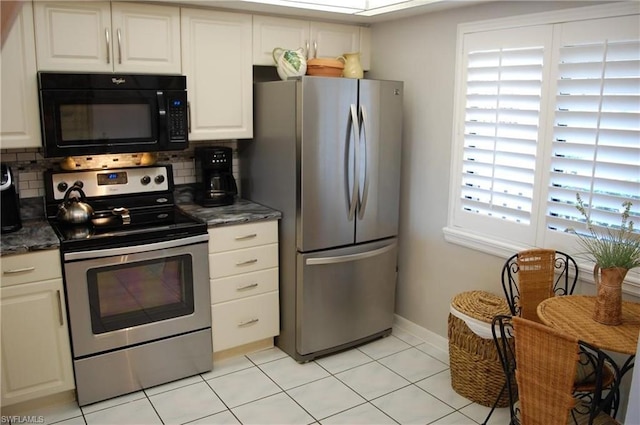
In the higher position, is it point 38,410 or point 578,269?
point 578,269

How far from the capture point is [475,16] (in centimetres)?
296

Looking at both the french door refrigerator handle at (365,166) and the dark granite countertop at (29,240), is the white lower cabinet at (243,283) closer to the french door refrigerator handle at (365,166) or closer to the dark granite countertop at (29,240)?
the french door refrigerator handle at (365,166)

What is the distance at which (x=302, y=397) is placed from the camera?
112 inches

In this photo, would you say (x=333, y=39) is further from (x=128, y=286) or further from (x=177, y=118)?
(x=128, y=286)

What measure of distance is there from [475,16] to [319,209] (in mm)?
1394

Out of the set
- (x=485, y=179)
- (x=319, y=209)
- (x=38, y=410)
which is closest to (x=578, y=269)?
(x=485, y=179)

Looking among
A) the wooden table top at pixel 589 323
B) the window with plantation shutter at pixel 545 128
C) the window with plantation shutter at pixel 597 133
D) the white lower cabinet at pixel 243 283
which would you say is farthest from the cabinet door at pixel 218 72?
the wooden table top at pixel 589 323

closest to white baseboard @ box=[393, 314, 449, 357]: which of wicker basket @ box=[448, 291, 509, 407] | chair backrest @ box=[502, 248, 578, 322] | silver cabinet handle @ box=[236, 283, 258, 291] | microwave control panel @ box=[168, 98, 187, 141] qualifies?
wicker basket @ box=[448, 291, 509, 407]

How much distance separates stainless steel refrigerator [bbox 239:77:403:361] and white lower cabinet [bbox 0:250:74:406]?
126 cm

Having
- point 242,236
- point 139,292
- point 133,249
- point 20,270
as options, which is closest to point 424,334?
point 242,236

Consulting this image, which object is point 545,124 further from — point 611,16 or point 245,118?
point 245,118

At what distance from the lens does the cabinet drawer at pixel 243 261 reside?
305cm

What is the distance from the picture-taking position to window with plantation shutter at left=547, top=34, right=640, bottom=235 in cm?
233

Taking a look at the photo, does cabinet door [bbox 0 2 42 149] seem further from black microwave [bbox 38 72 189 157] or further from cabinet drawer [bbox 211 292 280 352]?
cabinet drawer [bbox 211 292 280 352]
